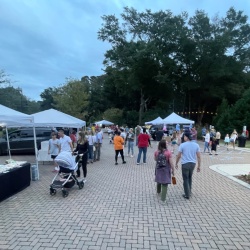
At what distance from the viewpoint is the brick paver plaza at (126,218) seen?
4840 mm

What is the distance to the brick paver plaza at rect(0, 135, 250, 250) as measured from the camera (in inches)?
191

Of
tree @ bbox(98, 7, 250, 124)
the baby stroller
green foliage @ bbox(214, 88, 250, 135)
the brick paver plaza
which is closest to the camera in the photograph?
the brick paver plaza

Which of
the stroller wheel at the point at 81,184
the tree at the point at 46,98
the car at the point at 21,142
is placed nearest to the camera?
the stroller wheel at the point at 81,184

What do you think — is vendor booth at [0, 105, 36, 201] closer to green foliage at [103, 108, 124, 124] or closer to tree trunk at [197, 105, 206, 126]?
tree trunk at [197, 105, 206, 126]

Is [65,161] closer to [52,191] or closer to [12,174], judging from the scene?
[52,191]

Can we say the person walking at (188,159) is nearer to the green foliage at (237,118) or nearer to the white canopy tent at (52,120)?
the white canopy tent at (52,120)

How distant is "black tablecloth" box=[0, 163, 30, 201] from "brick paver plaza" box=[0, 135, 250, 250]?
0.20 meters

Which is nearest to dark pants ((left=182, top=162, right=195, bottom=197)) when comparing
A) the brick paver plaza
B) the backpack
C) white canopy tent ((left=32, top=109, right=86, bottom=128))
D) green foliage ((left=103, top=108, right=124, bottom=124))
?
the brick paver plaza

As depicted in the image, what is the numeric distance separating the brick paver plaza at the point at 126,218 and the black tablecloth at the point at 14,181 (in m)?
0.20

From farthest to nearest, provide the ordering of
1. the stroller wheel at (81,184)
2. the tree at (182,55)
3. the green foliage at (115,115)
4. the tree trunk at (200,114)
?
the green foliage at (115,115), the tree trunk at (200,114), the tree at (182,55), the stroller wheel at (81,184)

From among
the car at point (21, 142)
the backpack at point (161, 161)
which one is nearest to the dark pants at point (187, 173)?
the backpack at point (161, 161)

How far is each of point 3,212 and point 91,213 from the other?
1.96 metres

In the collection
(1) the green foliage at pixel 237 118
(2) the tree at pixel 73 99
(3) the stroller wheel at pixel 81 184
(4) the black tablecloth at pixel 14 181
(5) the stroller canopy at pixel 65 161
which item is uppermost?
(2) the tree at pixel 73 99

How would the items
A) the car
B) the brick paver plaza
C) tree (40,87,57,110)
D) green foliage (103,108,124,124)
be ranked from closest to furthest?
the brick paver plaza → the car → green foliage (103,108,124,124) → tree (40,87,57,110)
